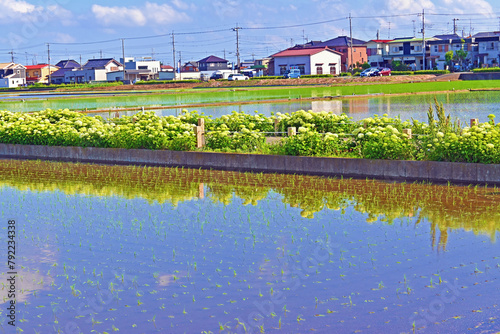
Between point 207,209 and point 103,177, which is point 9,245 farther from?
point 103,177

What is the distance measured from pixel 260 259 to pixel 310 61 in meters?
98.3

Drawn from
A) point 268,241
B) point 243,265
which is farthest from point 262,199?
point 243,265

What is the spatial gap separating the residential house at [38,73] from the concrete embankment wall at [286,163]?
137 m

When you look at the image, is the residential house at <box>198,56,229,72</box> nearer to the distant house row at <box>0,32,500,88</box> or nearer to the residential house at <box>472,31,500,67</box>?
the distant house row at <box>0,32,500,88</box>

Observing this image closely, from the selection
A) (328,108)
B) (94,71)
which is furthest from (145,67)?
(328,108)

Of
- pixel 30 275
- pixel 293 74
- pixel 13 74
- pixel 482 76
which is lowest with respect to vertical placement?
pixel 30 275

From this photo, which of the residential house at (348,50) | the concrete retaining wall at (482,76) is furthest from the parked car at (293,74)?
the concrete retaining wall at (482,76)

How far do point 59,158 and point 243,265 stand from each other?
15.4m

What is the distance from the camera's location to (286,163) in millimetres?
17672

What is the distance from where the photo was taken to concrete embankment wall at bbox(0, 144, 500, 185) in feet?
49.1

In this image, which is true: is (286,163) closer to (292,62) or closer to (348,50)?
(292,62)

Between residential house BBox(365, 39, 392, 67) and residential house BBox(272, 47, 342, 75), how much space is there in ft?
31.7

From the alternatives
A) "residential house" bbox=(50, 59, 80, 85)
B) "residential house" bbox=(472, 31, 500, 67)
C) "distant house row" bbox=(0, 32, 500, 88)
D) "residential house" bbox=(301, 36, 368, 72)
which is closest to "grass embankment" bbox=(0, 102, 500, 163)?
"distant house row" bbox=(0, 32, 500, 88)

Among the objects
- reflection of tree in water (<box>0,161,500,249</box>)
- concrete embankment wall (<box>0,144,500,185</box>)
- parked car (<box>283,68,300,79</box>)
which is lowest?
reflection of tree in water (<box>0,161,500,249</box>)
